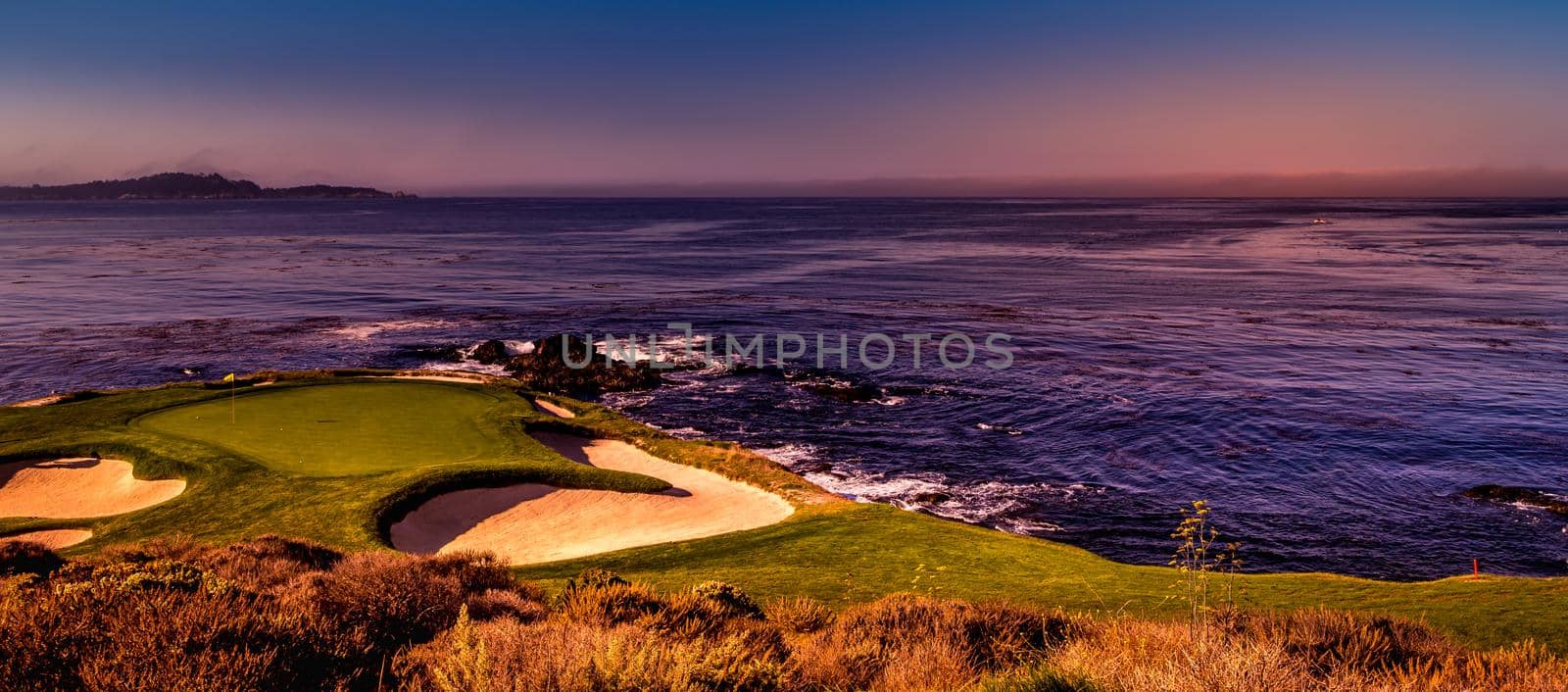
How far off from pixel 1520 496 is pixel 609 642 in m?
24.1

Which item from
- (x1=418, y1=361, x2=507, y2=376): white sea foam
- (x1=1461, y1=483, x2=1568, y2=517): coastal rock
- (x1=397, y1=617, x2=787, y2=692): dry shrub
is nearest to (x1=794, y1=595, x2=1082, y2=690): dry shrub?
(x1=397, y1=617, x2=787, y2=692): dry shrub

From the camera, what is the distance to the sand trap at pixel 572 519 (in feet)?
55.9

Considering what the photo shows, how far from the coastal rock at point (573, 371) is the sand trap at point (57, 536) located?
1734 centimetres

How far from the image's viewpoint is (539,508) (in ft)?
61.7

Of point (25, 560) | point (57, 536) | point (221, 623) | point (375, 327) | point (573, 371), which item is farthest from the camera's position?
point (375, 327)

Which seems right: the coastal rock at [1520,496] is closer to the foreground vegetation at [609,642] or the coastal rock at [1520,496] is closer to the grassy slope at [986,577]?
the grassy slope at [986,577]

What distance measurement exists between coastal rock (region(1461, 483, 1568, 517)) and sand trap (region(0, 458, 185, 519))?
1209 inches

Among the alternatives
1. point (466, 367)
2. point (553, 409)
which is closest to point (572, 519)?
point (553, 409)

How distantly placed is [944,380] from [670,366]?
12.2 meters

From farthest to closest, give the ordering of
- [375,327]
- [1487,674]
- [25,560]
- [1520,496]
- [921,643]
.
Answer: [375,327]
[1520,496]
[25,560]
[921,643]
[1487,674]

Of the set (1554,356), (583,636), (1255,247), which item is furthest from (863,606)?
(1255,247)

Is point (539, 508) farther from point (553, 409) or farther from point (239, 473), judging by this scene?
point (553, 409)

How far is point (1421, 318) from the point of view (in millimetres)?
48531

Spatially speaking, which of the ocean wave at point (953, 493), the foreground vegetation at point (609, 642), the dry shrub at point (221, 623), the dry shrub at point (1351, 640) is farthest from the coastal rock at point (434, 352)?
the dry shrub at point (1351, 640)
